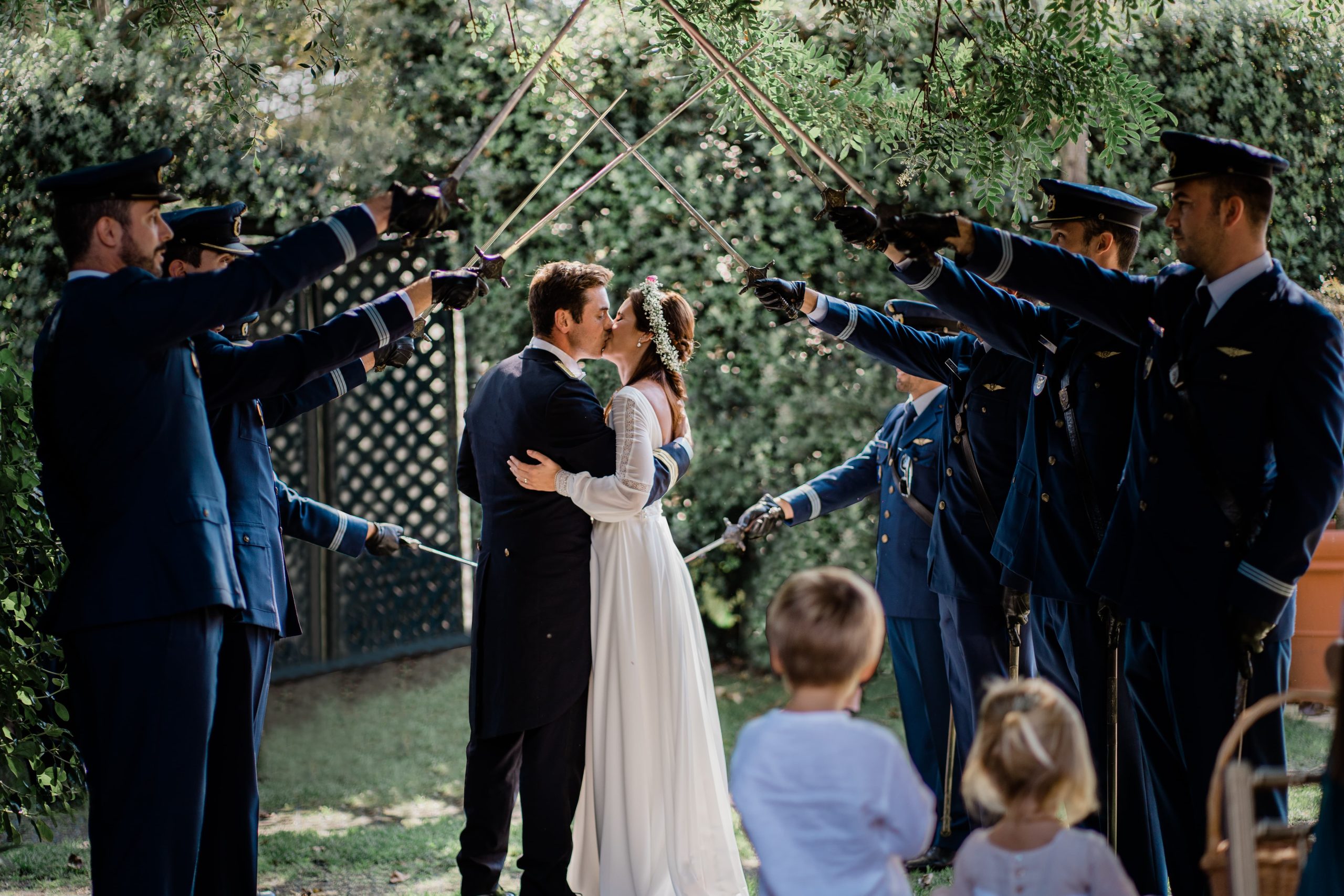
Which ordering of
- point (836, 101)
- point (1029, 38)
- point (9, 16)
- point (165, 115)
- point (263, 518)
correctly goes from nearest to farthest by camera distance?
1. point (263, 518)
2. point (1029, 38)
3. point (836, 101)
4. point (9, 16)
5. point (165, 115)

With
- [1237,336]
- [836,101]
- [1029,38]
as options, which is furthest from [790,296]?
[1237,336]

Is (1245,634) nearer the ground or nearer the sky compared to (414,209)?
nearer the ground

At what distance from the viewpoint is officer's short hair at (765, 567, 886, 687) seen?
2.24 metres

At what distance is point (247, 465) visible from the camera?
3334 millimetres

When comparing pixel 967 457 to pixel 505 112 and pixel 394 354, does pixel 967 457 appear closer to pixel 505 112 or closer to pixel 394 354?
pixel 505 112

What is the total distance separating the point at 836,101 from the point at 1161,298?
1.51 meters

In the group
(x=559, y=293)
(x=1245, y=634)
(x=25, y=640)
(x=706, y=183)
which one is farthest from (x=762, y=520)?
(x=25, y=640)

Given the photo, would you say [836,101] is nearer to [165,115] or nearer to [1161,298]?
[1161,298]

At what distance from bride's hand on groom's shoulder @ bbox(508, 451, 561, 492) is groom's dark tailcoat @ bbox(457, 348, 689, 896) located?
0.04 metres

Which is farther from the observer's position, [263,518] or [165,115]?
[165,115]

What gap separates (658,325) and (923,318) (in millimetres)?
1080

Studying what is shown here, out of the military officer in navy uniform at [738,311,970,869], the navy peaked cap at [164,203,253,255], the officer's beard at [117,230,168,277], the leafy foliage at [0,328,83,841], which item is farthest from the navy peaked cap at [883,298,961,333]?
the leafy foliage at [0,328,83,841]

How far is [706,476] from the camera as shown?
6688 mm

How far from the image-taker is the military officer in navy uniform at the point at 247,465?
10.4ft
